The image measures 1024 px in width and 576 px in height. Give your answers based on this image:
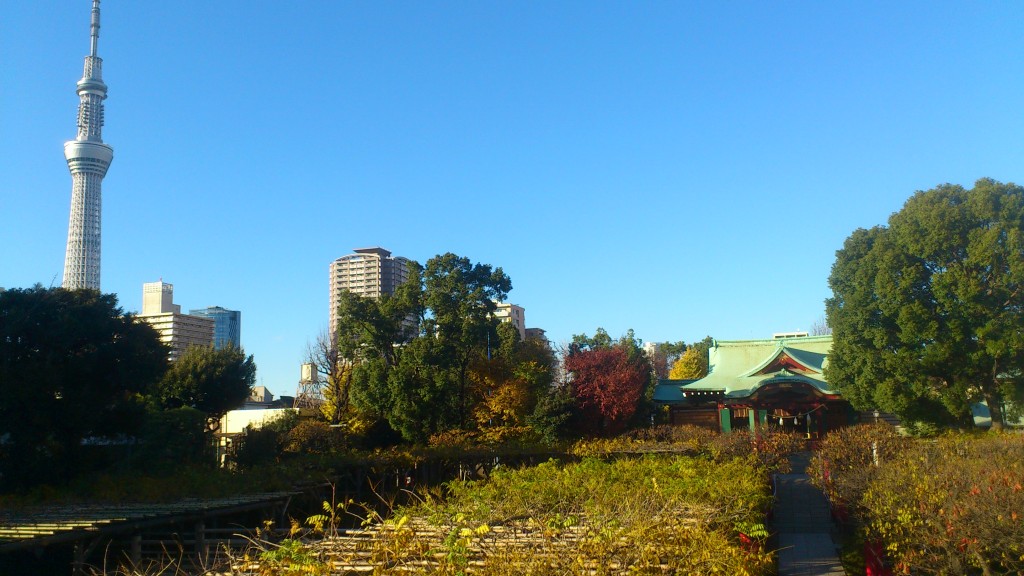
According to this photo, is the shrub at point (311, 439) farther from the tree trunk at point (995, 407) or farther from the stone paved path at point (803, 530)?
the tree trunk at point (995, 407)

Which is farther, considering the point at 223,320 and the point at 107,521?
the point at 223,320

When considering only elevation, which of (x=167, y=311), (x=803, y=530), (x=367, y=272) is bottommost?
(x=803, y=530)

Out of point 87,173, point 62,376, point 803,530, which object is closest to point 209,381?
point 62,376

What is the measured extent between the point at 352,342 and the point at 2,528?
1962cm

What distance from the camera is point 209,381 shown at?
30.4 m

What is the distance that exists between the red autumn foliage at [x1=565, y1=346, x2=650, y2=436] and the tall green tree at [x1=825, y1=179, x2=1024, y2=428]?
7.51 meters

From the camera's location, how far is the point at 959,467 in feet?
36.2

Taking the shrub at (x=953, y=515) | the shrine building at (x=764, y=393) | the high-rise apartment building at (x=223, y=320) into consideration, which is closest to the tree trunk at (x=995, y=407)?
the shrine building at (x=764, y=393)

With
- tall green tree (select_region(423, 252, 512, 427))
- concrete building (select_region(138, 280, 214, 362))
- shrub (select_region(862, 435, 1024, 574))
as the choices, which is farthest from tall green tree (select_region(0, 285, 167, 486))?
concrete building (select_region(138, 280, 214, 362))

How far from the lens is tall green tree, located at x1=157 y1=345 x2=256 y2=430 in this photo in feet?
97.2

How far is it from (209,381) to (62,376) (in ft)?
36.6

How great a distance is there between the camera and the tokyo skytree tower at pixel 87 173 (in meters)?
82.1

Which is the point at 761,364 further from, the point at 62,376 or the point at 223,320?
the point at 223,320

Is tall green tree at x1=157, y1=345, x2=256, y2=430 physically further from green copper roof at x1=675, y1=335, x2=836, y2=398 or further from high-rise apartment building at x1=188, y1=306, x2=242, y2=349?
high-rise apartment building at x1=188, y1=306, x2=242, y2=349
